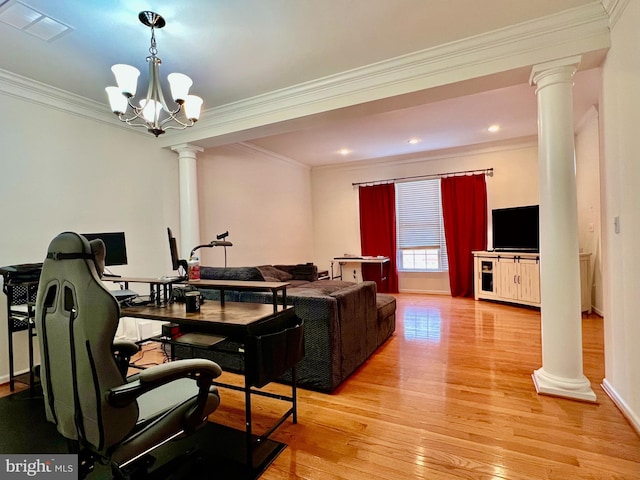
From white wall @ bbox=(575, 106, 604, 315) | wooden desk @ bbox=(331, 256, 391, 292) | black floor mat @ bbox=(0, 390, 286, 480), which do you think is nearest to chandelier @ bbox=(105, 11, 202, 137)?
black floor mat @ bbox=(0, 390, 286, 480)

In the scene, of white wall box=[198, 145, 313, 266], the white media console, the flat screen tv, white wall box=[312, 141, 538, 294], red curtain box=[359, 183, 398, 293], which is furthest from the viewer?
red curtain box=[359, 183, 398, 293]

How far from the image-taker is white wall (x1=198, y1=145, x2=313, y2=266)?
4707 millimetres

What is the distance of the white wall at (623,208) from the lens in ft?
5.93

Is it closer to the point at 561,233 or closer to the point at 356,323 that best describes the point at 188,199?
the point at 356,323

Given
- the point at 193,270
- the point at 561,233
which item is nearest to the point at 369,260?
the point at 561,233

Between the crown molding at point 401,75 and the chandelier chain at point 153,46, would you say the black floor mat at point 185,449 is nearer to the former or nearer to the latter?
the chandelier chain at point 153,46

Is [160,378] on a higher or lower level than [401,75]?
lower

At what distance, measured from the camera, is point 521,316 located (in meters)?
4.41

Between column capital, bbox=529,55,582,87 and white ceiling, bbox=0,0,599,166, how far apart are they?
0.13 metres

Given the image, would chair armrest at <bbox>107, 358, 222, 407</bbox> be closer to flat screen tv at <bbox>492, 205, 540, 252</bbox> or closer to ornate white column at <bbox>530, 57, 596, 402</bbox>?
ornate white column at <bbox>530, 57, 596, 402</bbox>

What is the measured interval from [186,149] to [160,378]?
346cm

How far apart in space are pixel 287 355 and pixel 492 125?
460 centimetres

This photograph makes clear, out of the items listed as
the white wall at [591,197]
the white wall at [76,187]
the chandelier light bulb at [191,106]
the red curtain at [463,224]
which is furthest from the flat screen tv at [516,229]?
the white wall at [76,187]

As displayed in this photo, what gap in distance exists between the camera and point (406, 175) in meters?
6.41
